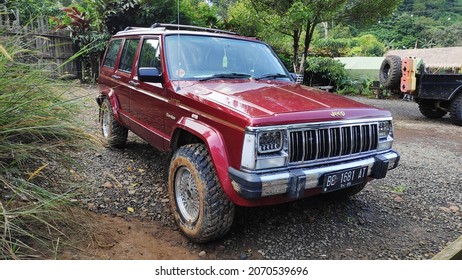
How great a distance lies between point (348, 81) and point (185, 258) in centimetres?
1433

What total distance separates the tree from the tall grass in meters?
8.13

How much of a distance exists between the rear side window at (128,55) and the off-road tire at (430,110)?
780 centimetres

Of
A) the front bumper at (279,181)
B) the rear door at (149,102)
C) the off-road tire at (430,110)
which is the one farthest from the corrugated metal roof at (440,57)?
the front bumper at (279,181)

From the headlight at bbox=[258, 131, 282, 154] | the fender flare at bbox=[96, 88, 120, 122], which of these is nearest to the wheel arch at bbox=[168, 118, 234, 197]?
the headlight at bbox=[258, 131, 282, 154]

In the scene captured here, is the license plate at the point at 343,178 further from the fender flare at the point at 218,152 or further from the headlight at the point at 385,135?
the fender flare at the point at 218,152

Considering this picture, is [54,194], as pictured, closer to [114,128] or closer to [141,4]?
[114,128]

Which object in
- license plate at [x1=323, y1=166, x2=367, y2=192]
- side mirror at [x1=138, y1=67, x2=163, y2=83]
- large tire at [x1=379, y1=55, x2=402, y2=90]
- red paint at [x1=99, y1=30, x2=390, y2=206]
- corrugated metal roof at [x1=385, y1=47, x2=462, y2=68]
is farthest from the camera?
corrugated metal roof at [x1=385, y1=47, x2=462, y2=68]

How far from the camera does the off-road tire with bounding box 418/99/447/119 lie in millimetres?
9422

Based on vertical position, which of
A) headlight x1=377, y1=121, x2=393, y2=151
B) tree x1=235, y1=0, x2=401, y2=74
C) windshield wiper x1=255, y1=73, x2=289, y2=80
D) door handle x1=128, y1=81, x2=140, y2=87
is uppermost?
tree x1=235, y1=0, x2=401, y2=74

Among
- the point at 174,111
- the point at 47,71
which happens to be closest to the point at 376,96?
the point at 174,111

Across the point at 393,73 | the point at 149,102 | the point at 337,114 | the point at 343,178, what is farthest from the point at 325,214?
the point at 393,73

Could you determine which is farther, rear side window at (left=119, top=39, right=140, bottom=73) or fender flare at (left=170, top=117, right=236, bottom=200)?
rear side window at (left=119, top=39, right=140, bottom=73)

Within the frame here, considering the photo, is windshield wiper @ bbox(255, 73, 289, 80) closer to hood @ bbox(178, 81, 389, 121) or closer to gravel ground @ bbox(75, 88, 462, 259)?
hood @ bbox(178, 81, 389, 121)

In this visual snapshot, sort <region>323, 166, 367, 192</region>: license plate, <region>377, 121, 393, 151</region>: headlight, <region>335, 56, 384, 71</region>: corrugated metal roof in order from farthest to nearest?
<region>335, 56, 384, 71</region>: corrugated metal roof, <region>377, 121, 393, 151</region>: headlight, <region>323, 166, 367, 192</region>: license plate
